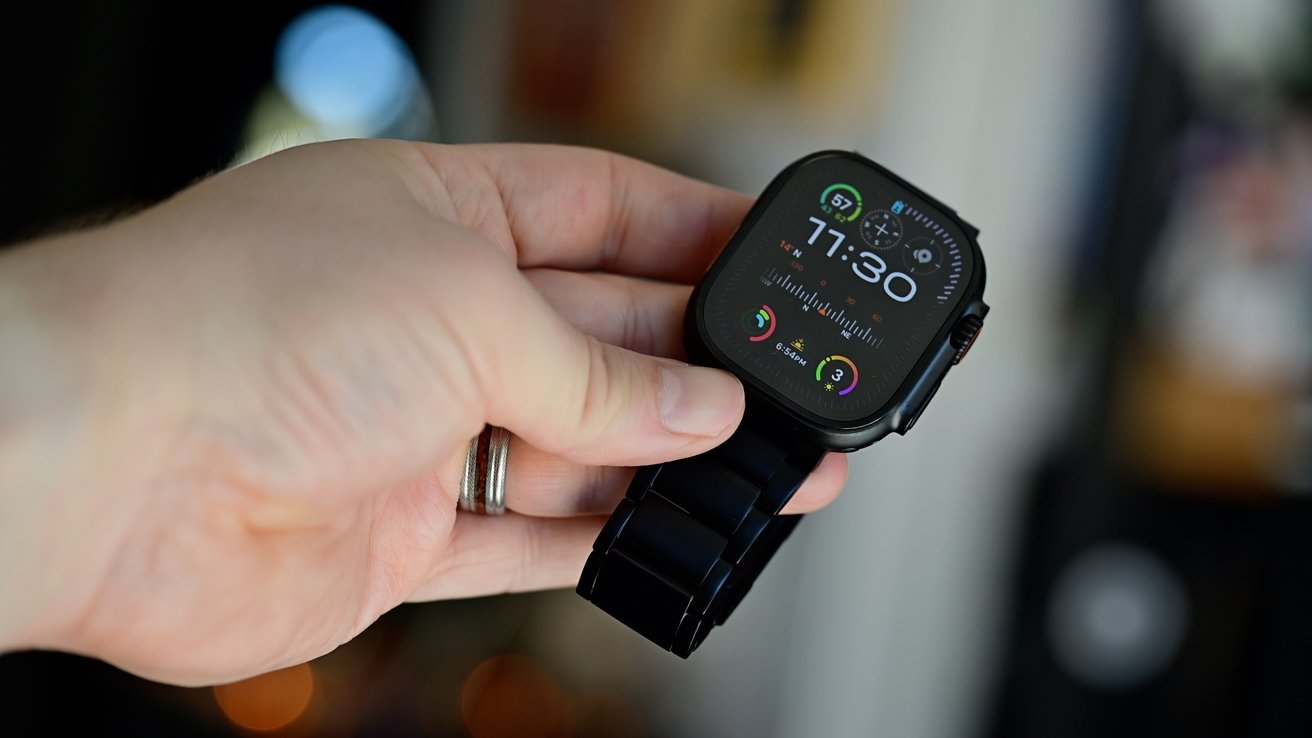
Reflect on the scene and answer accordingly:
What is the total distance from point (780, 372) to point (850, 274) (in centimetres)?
12

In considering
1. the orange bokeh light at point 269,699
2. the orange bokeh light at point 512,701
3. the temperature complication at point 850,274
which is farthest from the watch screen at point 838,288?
the orange bokeh light at point 269,699

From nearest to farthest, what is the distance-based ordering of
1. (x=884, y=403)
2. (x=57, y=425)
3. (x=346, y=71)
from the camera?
(x=57, y=425), (x=884, y=403), (x=346, y=71)

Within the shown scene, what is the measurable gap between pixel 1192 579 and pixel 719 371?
1041 mm

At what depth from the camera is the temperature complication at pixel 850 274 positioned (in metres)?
0.91

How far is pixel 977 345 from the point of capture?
167 centimetres

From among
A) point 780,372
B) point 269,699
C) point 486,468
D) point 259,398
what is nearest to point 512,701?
point 269,699

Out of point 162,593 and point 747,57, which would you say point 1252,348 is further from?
point 162,593

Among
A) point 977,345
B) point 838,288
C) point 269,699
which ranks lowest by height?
point 269,699

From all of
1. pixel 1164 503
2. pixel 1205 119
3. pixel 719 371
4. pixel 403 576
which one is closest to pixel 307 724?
pixel 403 576

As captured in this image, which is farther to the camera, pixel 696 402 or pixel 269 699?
pixel 269 699

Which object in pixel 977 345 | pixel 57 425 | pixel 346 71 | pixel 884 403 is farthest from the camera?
pixel 346 71

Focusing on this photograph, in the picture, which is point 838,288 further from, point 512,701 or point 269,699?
point 269,699

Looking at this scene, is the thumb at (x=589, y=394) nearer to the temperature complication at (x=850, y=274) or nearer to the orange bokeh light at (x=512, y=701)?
the temperature complication at (x=850, y=274)

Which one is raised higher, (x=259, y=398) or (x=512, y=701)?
(x=259, y=398)
